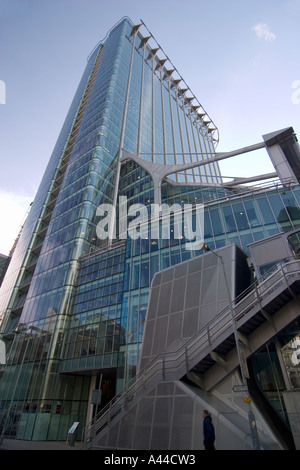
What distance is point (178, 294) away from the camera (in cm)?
2116

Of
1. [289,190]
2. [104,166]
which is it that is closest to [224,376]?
[289,190]

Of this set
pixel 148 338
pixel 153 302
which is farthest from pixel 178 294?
pixel 148 338

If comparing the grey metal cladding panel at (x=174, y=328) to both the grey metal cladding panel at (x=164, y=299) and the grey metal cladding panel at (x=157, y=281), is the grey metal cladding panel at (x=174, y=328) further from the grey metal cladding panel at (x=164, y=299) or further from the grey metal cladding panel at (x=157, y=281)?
the grey metal cladding panel at (x=157, y=281)

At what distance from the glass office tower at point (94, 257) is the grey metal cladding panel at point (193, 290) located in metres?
7.43

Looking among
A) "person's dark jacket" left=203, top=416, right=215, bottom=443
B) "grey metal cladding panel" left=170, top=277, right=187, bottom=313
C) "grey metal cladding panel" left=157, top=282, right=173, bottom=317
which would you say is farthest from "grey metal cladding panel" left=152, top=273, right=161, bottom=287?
"person's dark jacket" left=203, top=416, right=215, bottom=443

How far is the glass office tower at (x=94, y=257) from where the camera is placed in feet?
93.6

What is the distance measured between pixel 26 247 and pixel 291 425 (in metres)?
58.1

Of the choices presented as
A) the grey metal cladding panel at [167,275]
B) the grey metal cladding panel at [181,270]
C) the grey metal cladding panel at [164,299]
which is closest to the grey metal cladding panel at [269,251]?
the grey metal cladding panel at [181,270]

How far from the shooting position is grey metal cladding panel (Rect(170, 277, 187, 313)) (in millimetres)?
Result: 20547

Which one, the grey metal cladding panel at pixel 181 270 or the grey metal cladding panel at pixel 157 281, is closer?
the grey metal cladding panel at pixel 181 270
